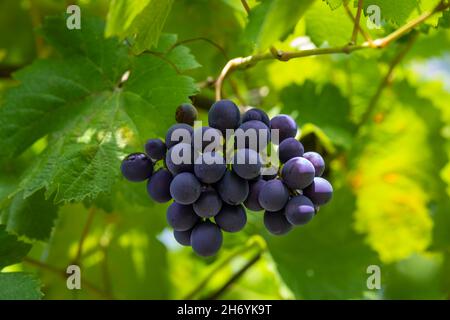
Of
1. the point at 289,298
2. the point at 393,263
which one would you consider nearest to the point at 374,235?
the point at 393,263

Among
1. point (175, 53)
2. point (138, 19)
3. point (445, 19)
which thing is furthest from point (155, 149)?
point (445, 19)

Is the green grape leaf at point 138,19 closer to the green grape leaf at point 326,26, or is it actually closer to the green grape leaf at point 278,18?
Result: the green grape leaf at point 278,18

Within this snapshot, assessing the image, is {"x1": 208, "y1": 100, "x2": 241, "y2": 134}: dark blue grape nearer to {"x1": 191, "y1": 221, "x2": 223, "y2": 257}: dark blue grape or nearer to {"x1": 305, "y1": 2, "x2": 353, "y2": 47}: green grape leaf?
{"x1": 191, "y1": 221, "x2": 223, "y2": 257}: dark blue grape

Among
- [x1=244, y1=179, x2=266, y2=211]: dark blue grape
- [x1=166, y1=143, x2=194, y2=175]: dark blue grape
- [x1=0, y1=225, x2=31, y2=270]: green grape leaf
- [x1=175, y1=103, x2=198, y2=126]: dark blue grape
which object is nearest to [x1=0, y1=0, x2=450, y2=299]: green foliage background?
[x1=0, y1=225, x2=31, y2=270]: green grape leaf

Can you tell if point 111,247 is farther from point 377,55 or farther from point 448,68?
point 448,68

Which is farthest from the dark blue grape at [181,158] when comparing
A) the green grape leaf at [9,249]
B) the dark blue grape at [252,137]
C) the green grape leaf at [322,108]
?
the green grape leaf at [322,108]
